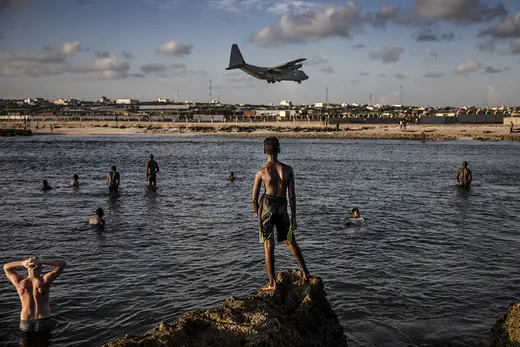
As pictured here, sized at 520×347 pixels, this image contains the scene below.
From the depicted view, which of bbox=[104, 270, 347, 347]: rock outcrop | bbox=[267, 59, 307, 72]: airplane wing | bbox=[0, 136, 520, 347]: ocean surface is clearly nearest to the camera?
bbox=[104, 270, 347, 347]: rock outcrop

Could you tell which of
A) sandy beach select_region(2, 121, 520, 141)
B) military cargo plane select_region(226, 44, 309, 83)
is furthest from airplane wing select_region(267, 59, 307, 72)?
sandy beach select_region(2, 121, 520, 141)

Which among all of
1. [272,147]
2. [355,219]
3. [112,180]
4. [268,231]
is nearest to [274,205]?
[268,231]

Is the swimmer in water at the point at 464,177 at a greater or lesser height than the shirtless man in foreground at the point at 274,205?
lesser

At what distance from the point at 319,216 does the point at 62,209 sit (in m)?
11.1

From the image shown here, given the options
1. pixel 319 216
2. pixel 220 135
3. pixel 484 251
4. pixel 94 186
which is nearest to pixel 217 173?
pixel 94 186

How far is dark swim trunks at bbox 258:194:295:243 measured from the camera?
23.6ft

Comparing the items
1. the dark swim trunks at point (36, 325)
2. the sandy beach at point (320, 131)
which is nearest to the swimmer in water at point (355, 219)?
the dark swim trunks at point (36, 325)

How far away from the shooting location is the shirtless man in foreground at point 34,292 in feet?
26.7

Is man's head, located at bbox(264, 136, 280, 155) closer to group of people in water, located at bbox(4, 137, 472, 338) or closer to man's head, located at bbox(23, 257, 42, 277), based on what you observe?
group of people in water, located at bbox(4, 137, 472, 338)

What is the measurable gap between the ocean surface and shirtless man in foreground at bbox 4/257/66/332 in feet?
0.89

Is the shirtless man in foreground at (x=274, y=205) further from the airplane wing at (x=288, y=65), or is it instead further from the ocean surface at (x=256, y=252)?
the airplane wing at (x=288, y=65)

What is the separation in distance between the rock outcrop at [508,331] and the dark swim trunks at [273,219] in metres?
3.31

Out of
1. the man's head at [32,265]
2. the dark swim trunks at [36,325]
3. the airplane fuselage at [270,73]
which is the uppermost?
the airplane fuselage at [270,73]

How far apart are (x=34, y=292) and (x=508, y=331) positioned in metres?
7.54
